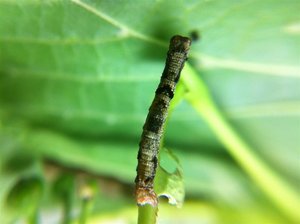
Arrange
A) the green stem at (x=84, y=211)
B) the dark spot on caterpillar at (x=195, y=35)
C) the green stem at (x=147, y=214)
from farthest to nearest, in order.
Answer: the green stem at (x=84, y=211)
the dark spot on caterpillar at (x=195, y=35)
the green stem at (x=147, y=214)

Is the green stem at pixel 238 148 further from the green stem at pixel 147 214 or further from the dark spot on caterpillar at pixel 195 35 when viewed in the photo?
the green stem at pixel 147 214

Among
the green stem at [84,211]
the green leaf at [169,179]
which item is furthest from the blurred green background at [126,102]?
the green leaf at [169,179]

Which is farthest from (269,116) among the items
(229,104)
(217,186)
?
(217,186)

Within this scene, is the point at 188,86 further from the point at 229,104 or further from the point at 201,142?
the point at 201,142

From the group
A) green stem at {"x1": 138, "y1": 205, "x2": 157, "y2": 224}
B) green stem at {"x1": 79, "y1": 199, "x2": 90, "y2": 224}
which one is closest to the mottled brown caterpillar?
green stem at {"x1": 138, "y1": 205, "x2": 157, "y2": 224}

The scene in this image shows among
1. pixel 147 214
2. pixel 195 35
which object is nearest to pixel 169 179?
pixel 147 214

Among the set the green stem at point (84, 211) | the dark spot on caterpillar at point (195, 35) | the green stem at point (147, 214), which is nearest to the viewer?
the green stem at point (147, 214)

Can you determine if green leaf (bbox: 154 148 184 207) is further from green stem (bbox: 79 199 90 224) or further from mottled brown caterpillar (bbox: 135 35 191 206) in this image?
green stem (bbox: 79 199 90 224)
